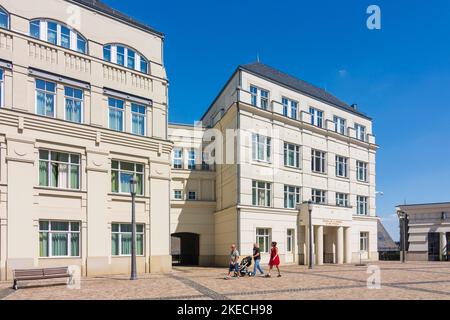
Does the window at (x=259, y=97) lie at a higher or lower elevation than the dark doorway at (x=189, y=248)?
higher

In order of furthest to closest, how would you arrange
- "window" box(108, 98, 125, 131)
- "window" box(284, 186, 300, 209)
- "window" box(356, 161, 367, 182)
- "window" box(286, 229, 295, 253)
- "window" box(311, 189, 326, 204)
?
"window" box(356, 161, 367, 182), "window" box(311, 189, 326, 204), "window" box(284, 186, 300, 209), "window" box(286, 229, 295, 253), "window" box(108, 98, 125, 131)

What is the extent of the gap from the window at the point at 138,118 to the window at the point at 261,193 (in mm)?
9843

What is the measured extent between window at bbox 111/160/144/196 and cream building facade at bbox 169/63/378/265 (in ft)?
25.4

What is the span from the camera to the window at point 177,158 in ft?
116

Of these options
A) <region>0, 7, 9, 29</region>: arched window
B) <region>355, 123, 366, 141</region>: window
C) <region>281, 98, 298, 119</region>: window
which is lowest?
<region>355, 123, 366, 141</region>: window

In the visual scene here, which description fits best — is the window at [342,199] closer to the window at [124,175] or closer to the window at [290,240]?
the window at [290,240]

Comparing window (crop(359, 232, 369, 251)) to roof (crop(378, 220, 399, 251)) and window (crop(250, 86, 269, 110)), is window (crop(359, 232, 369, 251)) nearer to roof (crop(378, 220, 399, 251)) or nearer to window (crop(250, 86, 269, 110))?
window (crop(250, 86, 269, 110))

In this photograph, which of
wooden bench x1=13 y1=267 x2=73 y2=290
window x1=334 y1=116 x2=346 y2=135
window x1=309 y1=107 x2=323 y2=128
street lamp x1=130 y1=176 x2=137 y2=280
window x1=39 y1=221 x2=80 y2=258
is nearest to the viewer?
wooden bench x1=13 y1=267 x2=73 y2=290

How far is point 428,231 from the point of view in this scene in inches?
1649

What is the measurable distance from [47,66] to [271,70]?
20843mm

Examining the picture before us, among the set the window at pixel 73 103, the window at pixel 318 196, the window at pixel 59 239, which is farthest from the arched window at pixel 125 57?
the window at pixel 318 196

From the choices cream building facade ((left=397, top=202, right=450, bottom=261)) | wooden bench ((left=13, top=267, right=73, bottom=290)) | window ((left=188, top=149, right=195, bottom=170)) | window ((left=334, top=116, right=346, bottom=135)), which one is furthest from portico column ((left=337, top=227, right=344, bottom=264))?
wooden bench ((left=13, top=267, right=73, bottom=290))

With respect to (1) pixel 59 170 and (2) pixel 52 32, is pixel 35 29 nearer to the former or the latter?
(2) pixel 52 32

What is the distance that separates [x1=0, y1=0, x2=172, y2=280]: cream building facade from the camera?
20.3 meters
